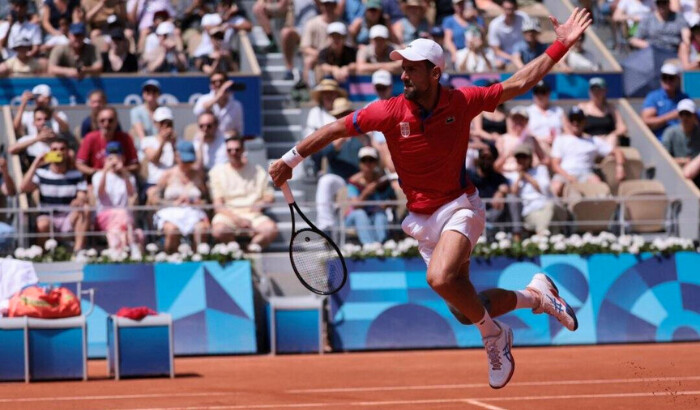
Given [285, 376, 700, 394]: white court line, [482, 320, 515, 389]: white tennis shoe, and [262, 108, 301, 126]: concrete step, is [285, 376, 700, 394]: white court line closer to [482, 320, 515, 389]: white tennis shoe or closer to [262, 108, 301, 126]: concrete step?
[482, 320, 515, 389]: white tennis shoe

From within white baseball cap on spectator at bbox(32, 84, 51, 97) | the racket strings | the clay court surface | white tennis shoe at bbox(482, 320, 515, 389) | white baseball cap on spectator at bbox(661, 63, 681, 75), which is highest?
white baseball cap on spectator at bbox(661, 63, 681, 75)

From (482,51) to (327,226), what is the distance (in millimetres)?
5136

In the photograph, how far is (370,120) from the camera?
9.38 metres

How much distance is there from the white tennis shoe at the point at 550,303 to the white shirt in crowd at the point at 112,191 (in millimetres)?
7553

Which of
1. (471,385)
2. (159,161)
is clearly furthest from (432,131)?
(159,161)

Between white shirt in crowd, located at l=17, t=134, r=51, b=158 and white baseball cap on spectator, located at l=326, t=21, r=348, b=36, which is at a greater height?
white baseball cap on spectator, located at l=326, t=21, r=348, b=36

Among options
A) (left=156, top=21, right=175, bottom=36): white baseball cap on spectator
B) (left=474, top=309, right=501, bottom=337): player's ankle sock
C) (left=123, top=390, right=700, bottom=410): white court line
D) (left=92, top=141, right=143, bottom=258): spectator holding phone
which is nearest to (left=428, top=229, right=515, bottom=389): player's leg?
(left=474, top=309, right=501, bottom=337): player's ankle sock

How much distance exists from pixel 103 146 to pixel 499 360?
8.87 metres

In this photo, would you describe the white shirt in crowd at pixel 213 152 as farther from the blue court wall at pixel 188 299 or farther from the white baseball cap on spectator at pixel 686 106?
the white baseball cap on spectator at pixel 686 106

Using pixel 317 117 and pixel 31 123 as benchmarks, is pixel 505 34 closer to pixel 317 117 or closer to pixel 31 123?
pixel 317 117

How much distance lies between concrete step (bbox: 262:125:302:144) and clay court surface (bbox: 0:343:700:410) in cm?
440

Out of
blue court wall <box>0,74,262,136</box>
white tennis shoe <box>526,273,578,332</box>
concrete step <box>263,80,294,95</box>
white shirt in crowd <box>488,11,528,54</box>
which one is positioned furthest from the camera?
white shirt in crowd <box>488,11,528,54</box>

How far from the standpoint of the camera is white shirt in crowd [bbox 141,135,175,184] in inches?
678

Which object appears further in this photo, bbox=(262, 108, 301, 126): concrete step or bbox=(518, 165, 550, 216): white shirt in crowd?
bbox=(262, 108, 301, 126): concrete step
